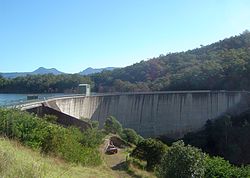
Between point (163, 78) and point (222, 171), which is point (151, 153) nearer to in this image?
point (222, 171)

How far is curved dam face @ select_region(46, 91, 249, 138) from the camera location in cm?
4119

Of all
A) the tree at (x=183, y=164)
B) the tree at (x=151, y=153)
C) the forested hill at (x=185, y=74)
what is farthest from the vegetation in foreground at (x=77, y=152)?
the forested hill at (x=185, y=74)

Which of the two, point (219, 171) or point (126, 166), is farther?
point (126, 166)

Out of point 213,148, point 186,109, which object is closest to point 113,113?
point 186,109

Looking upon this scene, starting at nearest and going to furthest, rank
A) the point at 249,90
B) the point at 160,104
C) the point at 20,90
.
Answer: the point at 160,104
the point at 249,90
the point at 20,90

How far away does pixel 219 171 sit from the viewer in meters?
15.4

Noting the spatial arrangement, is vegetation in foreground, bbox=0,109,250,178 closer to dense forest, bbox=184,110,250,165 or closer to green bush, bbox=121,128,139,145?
green bush, bbox=121,128,139,145

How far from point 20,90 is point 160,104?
85.0 ft

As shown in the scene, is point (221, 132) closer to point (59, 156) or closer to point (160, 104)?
point (160, 104)

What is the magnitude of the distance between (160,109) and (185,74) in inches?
652

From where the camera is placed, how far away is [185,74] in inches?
2415

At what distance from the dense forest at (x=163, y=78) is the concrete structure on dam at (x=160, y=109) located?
283 inches

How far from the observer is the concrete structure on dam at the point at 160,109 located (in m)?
41.1

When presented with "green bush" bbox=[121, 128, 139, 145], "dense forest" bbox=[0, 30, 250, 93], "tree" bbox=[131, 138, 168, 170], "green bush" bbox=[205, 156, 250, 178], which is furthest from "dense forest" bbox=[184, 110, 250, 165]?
"green bush" bbox=[205, 156, 250, 178]
